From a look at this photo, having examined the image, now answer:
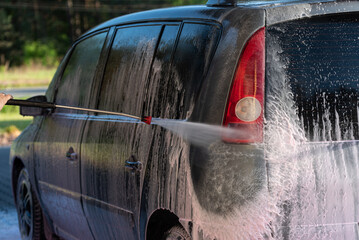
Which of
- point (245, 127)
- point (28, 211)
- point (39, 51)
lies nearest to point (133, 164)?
point (245, 127)

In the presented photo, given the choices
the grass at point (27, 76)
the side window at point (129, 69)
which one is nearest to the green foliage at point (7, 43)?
the grass at point (27, 76)

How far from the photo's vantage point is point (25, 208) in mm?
7059

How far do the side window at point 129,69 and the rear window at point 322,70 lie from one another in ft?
3.86

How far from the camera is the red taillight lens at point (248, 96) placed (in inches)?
144

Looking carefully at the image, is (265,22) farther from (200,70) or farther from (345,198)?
(345,198)

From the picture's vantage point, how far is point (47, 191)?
629cm

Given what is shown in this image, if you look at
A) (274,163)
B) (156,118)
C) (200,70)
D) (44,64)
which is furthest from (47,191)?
(44,64)

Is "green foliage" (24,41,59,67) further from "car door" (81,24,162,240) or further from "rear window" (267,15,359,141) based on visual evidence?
"rear window" (267,15,359,141)

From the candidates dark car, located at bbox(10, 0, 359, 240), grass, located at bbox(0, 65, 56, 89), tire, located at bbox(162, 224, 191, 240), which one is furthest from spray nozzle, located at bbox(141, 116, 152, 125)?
grass, located at bbox(0, 65, 56, 89)

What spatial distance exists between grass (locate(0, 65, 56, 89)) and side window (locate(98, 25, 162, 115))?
159 feet

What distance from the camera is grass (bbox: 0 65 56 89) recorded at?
5578 cm

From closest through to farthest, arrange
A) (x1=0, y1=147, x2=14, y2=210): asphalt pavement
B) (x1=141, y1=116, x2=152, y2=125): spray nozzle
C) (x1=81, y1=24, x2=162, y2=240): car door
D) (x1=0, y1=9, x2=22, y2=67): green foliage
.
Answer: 1. (x1=141, y1=116, x2=152, y2=125): spray nozzle
2. (x1=81, y1=24, x2=162, y2=240): car door
3. (x1=0, y1=147, x2=14, y2=210): asphalt pavement
4. (x1=0, y1=9, x2=22, y2=67): green foliage

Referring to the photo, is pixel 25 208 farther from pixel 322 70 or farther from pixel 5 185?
pixel 5 185

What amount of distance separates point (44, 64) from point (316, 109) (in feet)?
213
